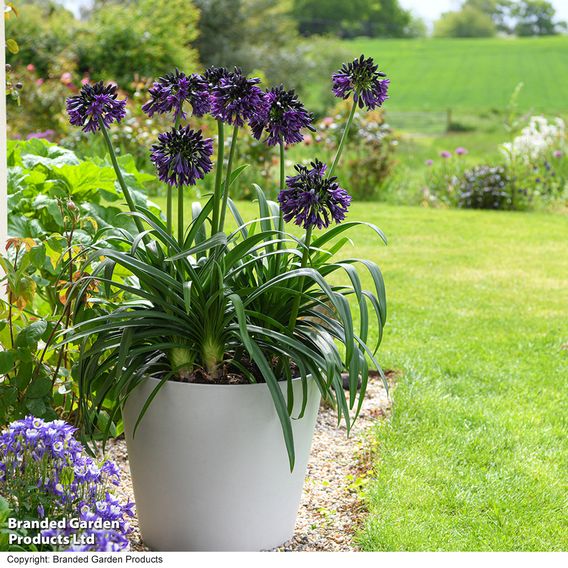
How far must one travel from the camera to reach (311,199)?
186 cm

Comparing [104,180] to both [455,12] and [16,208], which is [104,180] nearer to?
[16,208]

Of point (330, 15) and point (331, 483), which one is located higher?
point (330, 15)

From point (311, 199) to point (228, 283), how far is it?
0.32m

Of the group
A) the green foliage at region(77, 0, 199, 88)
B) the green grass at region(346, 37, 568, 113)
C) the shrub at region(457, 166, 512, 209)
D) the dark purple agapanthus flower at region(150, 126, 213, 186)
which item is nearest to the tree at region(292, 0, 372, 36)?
the green grass at region(346, 37, 568, 113)

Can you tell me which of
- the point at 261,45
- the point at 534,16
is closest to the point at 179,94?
the point at 261,45

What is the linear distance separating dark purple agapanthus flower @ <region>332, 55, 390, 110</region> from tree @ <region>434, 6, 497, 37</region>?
30.2 m

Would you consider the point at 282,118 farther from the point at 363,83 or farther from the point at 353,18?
the point at 353,18

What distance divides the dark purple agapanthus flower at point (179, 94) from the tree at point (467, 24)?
30355mm

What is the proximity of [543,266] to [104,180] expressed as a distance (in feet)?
12.0

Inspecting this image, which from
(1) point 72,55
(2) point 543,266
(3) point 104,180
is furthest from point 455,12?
(3) point 104,180

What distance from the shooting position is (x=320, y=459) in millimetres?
2719

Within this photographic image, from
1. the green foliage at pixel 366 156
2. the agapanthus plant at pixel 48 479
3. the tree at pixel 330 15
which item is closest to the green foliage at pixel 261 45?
the tree at pixel 330 15

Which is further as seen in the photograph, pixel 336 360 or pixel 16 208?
pixel 16 208

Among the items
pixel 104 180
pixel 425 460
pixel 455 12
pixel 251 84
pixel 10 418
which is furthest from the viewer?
pixel 455 12
